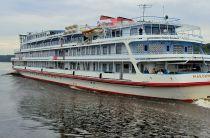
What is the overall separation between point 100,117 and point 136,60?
10001mm

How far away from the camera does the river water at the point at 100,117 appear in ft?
61.6

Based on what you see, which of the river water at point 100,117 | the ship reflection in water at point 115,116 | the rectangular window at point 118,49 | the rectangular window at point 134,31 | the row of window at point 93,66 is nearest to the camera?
the river water at point 100,117

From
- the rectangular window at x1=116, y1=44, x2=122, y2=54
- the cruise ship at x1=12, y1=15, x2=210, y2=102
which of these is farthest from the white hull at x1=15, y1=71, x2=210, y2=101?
the rectangular window at x1=116, y1=44, x2=122, y2=54

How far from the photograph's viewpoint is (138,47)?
1268 inches

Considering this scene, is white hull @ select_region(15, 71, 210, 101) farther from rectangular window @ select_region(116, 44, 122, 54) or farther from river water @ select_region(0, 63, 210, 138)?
rectangular window @ select_region(116, 44, 122, 54)

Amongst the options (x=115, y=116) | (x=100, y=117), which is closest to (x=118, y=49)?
(x=115, y=116)

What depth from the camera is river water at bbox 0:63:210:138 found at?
18781mm

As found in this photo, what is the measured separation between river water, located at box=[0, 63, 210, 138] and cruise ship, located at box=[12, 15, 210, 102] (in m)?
1.34

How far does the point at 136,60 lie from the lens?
103 ft

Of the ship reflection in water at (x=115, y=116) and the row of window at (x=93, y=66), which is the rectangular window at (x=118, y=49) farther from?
the ship reflection in water at (x=115, y=116)

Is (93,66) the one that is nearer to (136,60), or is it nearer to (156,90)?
(136,60)

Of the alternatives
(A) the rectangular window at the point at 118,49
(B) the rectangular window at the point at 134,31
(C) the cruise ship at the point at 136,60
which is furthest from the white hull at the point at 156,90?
(B) the rectangular window at the point at 134,31

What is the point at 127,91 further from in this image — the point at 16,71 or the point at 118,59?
the point at 16,71

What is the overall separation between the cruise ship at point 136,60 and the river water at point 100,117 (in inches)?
52.8
